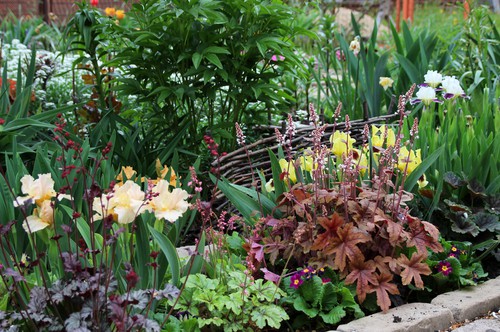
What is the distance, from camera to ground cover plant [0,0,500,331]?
1.92 metres

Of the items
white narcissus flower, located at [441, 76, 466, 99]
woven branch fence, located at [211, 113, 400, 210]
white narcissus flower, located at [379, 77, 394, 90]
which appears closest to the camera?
woven branch fence, located at [211, 113, 400, 210]

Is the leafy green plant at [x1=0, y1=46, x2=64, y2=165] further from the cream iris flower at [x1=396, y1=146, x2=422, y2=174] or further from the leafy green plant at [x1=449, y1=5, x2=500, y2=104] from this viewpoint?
the leafy green plant at [x1=449, y1=5, x2=500, y2=104]

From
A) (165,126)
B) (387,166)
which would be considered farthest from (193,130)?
(387,166)

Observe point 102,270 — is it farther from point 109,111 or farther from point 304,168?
point 109,111

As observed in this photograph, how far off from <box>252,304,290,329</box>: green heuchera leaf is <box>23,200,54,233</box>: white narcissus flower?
26.1 inches

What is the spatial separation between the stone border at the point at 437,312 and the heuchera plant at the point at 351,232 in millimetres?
65

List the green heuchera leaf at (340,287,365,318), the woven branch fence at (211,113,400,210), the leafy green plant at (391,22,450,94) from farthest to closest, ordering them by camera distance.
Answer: the leafy green plant at (391,22,450,94) → the woven branch fence at (211,113,400,210) → the green heuchera leaf at (340,287,365,318)

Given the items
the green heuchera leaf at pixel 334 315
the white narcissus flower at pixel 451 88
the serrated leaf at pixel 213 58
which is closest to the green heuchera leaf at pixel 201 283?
the green heuchera leaf at pixel 334 315

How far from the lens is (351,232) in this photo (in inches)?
88.7

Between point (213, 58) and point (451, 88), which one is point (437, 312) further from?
point (213, 58)

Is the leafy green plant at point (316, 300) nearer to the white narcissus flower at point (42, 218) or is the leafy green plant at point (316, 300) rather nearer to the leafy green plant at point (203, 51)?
the white narcissus flower at point (42, 218)

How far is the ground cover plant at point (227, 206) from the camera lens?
1918 millimetres

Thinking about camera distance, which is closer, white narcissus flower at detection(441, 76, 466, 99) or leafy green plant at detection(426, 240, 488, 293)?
leafy green plant at detection(426, 240, 488, 293)

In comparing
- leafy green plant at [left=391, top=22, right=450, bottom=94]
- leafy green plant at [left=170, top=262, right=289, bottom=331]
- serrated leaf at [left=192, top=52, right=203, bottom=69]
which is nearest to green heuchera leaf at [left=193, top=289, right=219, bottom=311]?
leafy green plant at [left=170, top=262, right=289, bottom=331]
